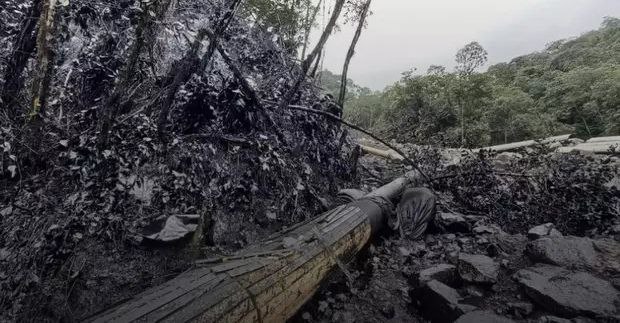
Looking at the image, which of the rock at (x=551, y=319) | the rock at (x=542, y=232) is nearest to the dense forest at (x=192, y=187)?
the rock at (x=551, y=319)

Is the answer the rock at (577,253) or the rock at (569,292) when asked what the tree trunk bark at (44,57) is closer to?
the rock at (569,292)

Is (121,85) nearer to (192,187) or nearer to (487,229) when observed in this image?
(192,187)

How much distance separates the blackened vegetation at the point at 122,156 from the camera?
2.48 m

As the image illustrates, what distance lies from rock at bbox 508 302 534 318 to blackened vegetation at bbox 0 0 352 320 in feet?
7.59

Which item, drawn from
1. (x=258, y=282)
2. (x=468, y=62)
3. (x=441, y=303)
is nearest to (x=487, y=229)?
(x=441, y=303)

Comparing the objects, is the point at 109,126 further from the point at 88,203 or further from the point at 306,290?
the point at 306,290

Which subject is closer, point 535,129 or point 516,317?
point 516,317

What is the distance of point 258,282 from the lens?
2.22 metres

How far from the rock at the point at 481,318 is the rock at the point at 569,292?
509 mm

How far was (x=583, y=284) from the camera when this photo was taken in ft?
9.11

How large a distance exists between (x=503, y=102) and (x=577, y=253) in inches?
448

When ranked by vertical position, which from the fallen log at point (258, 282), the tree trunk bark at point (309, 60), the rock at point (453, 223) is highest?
the tree trunk bark at point (309, 60)

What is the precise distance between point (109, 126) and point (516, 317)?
3.78 meters

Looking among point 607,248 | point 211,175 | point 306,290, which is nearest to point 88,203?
point 211,175
